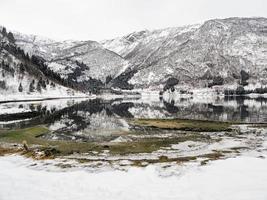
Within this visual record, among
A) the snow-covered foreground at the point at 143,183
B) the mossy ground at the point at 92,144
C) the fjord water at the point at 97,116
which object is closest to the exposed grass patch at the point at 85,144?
the mossy ground at the point at 92,144

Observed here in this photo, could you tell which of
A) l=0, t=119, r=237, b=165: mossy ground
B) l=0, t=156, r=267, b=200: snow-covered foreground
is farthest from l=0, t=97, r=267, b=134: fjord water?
l=0, t=156, r=267, b=200: snow-covered foreground

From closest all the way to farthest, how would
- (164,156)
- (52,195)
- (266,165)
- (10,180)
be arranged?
(52,195) < (10,180) < (266,165) < (164,156)

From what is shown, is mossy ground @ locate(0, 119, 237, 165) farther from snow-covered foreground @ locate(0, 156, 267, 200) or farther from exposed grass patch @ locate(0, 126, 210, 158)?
snow-covered foreground @ locate(0, 156, 267, 200)

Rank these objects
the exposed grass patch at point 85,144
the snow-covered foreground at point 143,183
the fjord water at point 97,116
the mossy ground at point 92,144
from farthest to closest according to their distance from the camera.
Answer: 1. the fjord water at point 97,116
2. the exposed grass patch at point 85,144
3. the mossy ground at point 92,144
4. the snow-covered foreground at point 143,183

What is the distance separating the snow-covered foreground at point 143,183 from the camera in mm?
23484

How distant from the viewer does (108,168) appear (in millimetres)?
31531

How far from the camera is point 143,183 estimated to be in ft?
86.6

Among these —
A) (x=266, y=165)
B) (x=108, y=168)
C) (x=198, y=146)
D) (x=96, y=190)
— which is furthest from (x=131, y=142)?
(x=96, y=190)

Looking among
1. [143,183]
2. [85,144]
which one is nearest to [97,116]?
[85,144]

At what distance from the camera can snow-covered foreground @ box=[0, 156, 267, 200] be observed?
77.0 ft

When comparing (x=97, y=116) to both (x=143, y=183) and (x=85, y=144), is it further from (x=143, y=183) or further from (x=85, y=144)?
(x=143, y=183)

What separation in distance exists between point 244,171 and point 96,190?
1136 cm

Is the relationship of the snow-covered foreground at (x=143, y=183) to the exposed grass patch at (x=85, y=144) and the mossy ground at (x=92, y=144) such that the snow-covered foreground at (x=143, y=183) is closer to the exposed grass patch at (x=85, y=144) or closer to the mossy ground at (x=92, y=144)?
the mossy ground at (x=92, y=144)

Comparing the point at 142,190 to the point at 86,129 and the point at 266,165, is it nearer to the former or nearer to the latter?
the point at 266,165
